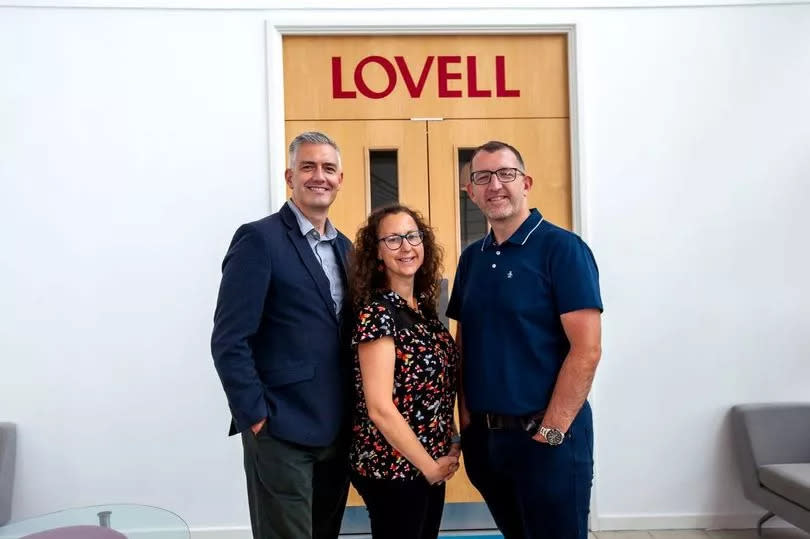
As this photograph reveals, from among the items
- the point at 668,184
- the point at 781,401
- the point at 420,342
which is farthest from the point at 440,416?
the point at 781,401

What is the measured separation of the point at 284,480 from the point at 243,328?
465 mm

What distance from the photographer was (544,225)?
1896 mm

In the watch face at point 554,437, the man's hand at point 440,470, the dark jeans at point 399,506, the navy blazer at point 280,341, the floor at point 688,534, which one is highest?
the navy blazer at point 280,341

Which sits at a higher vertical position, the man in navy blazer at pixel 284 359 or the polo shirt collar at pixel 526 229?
the polo shirt collar at pixel 526 229

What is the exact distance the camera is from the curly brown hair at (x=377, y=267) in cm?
177

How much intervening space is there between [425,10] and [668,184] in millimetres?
1646

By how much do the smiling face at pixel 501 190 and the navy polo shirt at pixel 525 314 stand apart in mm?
77

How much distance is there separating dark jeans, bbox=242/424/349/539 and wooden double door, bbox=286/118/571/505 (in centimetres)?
162

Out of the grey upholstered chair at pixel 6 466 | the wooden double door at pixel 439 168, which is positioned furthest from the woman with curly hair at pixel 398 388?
the grey upholstered chair at pixel 6 466

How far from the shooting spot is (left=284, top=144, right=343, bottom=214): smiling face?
6.13 feet

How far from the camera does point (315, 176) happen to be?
6.14 feet

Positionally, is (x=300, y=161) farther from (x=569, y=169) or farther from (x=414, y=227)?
(x=569, y=169)

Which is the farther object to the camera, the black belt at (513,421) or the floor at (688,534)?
the floor at (688,534)

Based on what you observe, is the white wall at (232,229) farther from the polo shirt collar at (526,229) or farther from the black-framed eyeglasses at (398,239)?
the black-framed eyeglasses at (398,239)
